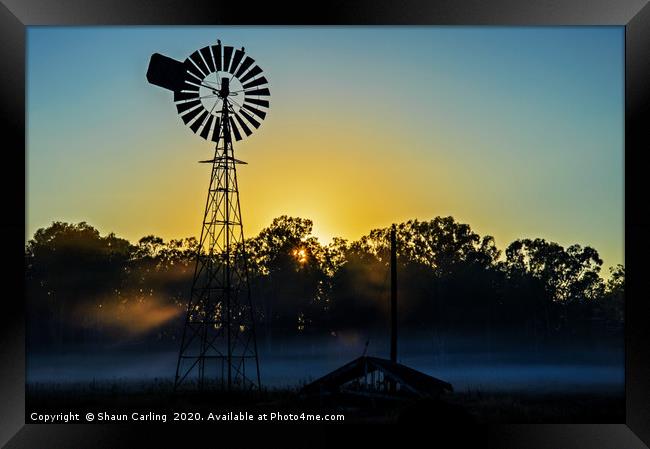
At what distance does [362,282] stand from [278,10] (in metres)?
8.21

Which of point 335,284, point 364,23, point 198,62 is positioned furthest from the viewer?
point 335,284

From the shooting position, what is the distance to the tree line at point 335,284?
1366cm

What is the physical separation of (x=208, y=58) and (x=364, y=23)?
345 cm

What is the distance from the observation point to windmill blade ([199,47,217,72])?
1004 centimetres

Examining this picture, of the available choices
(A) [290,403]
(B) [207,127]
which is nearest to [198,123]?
(B) [207,127]

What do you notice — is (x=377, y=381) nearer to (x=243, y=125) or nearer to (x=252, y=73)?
(x=243, y=125)

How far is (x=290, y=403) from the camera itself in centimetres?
1093

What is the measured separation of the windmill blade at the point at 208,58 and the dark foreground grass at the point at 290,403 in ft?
13.4

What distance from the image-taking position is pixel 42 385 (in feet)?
37.6

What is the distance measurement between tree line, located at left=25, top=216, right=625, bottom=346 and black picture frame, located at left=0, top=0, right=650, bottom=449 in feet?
18.6

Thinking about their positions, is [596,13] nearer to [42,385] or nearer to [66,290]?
[42,385]

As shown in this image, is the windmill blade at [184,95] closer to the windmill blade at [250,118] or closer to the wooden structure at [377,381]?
the windmill blade at [250,118]

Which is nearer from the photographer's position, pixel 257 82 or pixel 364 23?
pixel 364 23

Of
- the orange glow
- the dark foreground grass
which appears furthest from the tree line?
the dark foreground grass
